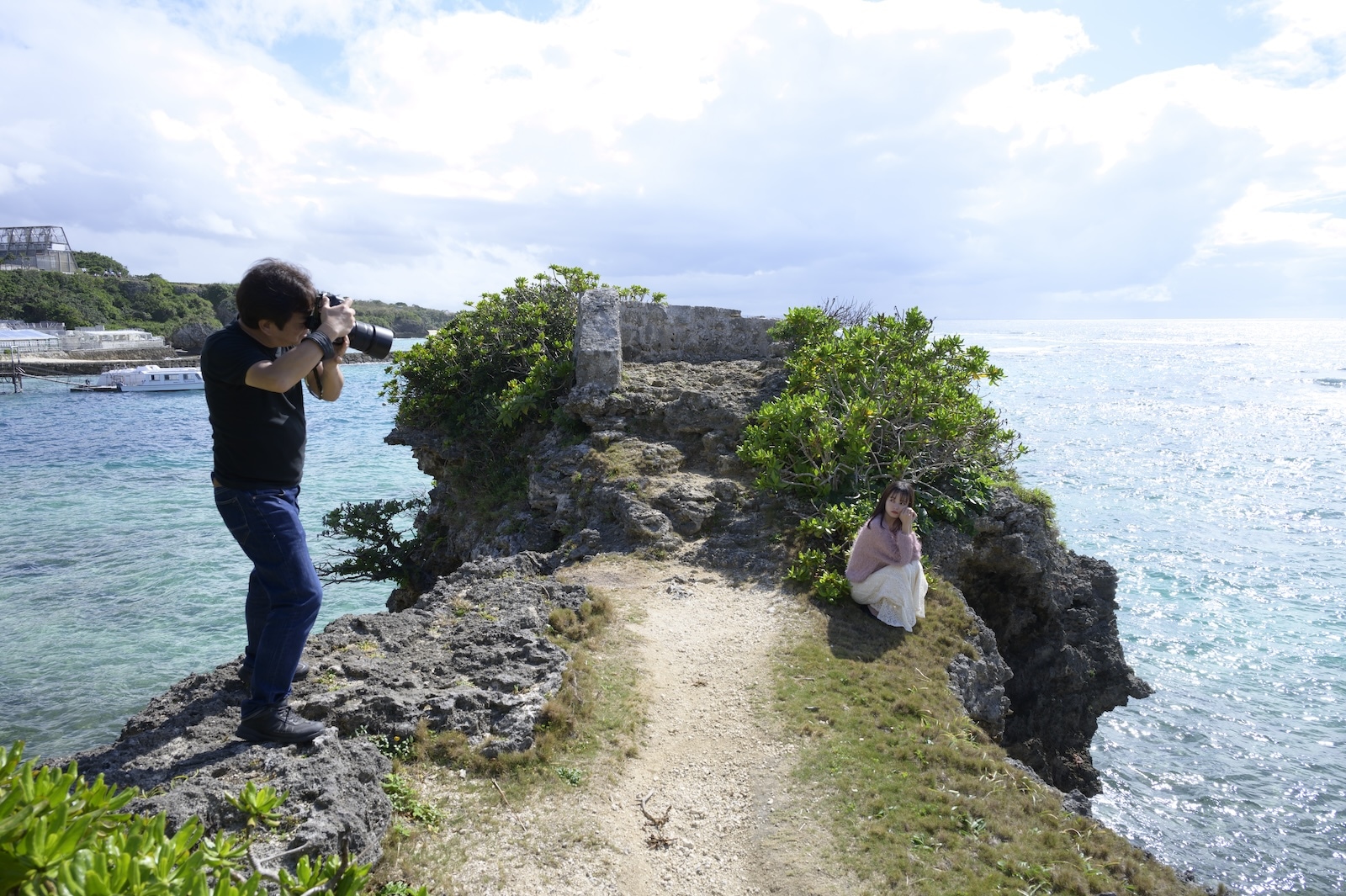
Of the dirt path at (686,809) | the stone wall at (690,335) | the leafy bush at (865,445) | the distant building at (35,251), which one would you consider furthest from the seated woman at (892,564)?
the distant building at (35,251)

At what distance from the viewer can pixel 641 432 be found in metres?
11.4

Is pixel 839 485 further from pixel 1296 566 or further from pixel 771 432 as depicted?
pixel 1296 566

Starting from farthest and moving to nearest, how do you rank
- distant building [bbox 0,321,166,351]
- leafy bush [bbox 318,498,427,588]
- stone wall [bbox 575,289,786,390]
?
distant building [bbox 0,321,166,351] < stone wall [bbox 575,289,786,390] < leafy bush [bbox 318,498,427,588]

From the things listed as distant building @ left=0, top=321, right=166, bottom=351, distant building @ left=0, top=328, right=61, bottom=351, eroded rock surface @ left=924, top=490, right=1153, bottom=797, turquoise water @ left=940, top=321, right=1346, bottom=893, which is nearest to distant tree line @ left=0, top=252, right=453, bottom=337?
distant building @ left=0, top=321, right=166, bottom=351

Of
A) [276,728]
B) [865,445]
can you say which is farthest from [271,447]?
[865,445]

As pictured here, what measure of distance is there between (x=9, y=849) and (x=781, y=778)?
4.26 metres

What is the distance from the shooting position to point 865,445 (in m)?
9.24

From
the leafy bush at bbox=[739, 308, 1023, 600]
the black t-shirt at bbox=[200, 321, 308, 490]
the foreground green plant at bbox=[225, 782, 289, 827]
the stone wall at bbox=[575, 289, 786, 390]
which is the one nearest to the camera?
the foreground green plant at bbox=[225, 782, 289, 827]

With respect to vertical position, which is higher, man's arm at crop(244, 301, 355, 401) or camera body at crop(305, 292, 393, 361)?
camera body at crop(305, 292, 393, 361)

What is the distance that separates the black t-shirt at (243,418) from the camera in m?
3.83

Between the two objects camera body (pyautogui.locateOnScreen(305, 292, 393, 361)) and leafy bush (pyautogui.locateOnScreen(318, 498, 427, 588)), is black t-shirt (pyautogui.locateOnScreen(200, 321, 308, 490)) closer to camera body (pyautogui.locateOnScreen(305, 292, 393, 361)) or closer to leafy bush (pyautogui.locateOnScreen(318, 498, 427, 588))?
camera body (pyautogui.locateOnScreen(305, 292, 393, 361))

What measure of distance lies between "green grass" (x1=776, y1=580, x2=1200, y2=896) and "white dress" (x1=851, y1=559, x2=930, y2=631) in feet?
1.34

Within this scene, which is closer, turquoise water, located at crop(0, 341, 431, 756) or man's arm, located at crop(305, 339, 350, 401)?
man's arm, located at crop(305, 339, 350, 401)

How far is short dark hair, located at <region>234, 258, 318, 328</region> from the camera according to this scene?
3.95m
